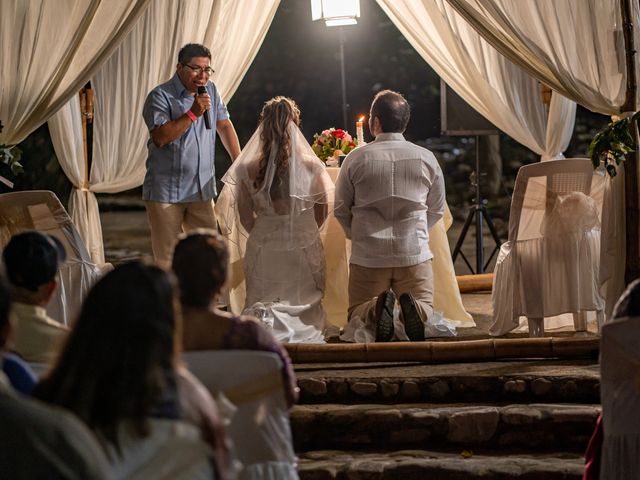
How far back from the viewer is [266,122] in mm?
5668

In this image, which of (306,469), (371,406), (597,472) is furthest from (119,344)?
(371,406)

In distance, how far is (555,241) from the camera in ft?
18.2

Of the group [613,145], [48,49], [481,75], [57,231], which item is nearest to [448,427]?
[613,145]

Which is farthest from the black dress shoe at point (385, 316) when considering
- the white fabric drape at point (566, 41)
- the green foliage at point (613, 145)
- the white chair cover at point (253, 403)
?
the white chair cover at point (253, 403)

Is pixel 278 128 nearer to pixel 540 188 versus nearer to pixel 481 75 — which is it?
pixel 540 188

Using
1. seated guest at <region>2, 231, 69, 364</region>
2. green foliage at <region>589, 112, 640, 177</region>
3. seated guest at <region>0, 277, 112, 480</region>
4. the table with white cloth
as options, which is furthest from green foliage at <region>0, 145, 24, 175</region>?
seated guest at <region>0, 277, 112, 480</region>

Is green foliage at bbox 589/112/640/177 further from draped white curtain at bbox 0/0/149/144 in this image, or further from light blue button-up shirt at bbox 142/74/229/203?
draped white curtain at bbox 0/0/149/144

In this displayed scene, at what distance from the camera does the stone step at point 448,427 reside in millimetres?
4320

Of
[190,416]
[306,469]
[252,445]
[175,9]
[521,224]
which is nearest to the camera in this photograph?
[190,416]

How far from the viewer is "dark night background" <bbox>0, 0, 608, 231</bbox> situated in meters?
11.0

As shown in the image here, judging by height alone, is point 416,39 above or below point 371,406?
above

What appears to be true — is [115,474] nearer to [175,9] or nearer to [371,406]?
[371,406]

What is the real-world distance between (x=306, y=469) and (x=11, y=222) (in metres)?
2.38

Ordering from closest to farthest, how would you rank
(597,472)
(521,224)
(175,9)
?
(597,472) < (521,224) < (175,9)
